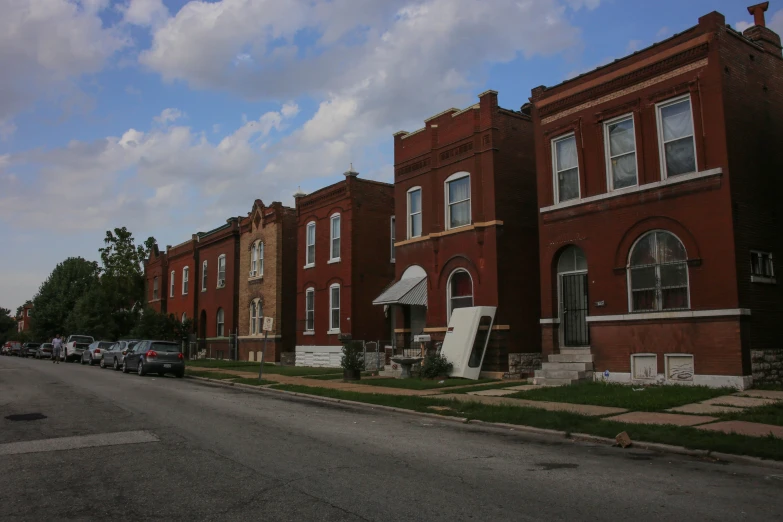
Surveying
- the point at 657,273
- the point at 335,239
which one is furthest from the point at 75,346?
the point at 657,273

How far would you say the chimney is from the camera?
18047mm

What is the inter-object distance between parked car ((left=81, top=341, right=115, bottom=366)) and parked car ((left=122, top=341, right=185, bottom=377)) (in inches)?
453

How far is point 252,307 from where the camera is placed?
37.8 m

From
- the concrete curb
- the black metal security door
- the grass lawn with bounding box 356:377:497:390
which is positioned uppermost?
the black metal security door

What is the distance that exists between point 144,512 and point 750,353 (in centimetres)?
1411

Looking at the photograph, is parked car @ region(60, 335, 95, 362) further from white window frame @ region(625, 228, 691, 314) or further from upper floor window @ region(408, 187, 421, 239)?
white window frame @ region(625, 228, 691, 314)

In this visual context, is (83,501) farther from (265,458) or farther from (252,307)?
(252,307)

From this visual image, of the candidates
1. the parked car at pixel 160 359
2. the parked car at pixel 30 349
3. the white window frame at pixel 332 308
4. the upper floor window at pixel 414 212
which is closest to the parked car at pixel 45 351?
the parked car at pixel 30 349

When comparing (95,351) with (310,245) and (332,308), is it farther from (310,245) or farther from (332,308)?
(332,308)

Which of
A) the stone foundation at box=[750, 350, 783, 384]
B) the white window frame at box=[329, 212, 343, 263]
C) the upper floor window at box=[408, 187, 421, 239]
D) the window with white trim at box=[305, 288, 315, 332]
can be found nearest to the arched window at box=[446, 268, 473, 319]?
the upper floor window at box=[408, 187, 421, 239]

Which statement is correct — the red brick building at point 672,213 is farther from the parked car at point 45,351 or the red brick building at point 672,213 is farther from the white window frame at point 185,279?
the parked car at point 45,351

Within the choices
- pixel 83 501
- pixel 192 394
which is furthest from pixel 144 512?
pixel 192 394

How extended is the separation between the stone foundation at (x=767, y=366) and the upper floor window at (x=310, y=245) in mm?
21780

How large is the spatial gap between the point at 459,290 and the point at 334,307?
9507 millimetres
